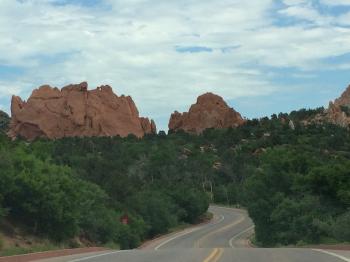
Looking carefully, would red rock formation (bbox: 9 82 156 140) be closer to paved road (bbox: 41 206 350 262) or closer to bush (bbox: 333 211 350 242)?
paved road (bbox: 41 206 350 262)

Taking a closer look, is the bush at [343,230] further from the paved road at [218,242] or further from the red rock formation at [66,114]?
the red rock formation at [66,114]

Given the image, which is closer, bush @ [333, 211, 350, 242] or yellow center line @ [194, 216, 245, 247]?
bush @ [333, 211, 350, 242]

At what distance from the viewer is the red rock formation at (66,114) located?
185 meters

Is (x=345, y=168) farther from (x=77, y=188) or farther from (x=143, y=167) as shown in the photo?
(x=143, y=167)

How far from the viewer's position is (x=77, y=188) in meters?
46.3

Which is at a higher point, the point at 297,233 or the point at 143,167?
the point at 143,167

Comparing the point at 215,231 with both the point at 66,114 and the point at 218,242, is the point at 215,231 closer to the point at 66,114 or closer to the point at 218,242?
the point at 218,242

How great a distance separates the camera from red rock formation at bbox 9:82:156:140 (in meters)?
185

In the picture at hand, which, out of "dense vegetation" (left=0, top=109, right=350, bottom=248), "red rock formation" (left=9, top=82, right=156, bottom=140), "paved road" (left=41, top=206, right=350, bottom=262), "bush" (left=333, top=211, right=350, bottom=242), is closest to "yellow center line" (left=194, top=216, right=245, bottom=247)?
"paved road" (left=41, top=206, right=350, bottom=262)

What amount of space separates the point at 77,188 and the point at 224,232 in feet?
151

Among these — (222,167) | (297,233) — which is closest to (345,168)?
(297,233)

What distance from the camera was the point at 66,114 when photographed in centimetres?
18700

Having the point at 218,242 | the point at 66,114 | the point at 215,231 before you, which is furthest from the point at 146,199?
the point at 66,114

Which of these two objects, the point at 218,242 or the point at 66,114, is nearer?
the point at 218,242
